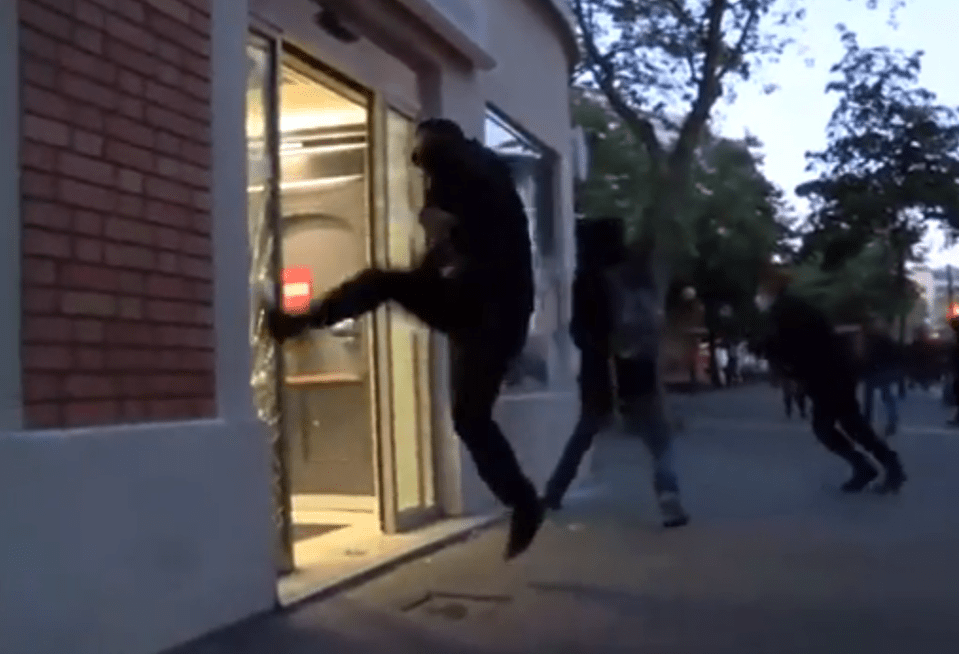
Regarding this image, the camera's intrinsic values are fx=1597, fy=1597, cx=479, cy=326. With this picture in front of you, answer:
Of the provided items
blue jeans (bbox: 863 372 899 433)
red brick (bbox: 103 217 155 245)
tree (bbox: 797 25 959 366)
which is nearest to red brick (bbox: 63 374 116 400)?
red brick (bbox: 103 217 155 245)

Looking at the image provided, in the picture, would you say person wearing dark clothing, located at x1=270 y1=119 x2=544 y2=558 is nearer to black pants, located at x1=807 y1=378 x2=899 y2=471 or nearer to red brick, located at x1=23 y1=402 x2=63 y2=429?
red brick, located at x1=23 y1=402 x2=63 y2=429

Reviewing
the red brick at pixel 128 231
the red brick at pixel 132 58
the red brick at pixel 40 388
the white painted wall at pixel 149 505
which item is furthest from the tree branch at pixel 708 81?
the red brick at pixel 40 388

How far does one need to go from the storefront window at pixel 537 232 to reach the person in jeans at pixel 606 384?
1408mm

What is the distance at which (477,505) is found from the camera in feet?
34.0

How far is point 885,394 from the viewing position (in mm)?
21031

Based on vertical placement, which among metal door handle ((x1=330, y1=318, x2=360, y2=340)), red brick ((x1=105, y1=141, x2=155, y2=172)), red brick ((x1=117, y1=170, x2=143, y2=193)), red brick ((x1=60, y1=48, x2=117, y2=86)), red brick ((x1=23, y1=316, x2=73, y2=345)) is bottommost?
red brick ((x1=23, y1=316, x2=73, y2=345))

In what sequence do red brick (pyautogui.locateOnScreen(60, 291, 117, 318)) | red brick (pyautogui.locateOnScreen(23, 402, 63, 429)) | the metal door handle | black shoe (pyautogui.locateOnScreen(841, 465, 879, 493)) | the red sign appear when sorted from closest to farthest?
red brick (pyautogui.locateOnScreen(23, 402, 63, 429)) → red brick (pyautogui.locateOnScreen(60, 291, 117, 318)) → the red sign → the metal door handle → black shoe (pyautogui.locateOnScreen(841, 465, 879, 493))

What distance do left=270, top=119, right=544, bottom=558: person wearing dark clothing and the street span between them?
2.39 feet

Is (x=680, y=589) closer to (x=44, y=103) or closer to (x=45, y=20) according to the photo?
(x=44, y=103)

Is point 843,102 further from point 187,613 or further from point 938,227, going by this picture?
point 187,613

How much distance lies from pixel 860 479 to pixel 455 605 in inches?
237

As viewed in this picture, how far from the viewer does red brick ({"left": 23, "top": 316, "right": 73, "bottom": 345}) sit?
17.2ft

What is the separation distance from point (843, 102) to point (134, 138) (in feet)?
135

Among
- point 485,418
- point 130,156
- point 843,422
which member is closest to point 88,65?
point 130,156
